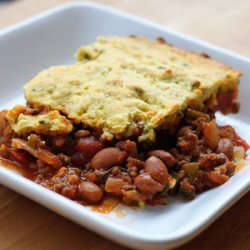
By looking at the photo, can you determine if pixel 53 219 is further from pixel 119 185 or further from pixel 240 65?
pixel 240 65

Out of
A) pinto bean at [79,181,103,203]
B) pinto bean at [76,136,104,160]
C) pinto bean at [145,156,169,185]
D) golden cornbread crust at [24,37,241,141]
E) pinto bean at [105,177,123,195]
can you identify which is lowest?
pinto bean at [79,181,103,203]

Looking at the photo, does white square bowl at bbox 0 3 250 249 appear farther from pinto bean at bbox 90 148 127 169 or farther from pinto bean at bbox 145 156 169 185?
pinto bean at bbox 90 148 127 169

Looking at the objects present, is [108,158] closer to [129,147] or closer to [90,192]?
[129,147]

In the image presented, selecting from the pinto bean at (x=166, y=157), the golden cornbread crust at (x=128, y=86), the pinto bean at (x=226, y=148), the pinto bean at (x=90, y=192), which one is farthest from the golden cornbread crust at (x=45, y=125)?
the pinto bean at (x=226, y=148)

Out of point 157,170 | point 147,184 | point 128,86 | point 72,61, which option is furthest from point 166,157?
point 72,61

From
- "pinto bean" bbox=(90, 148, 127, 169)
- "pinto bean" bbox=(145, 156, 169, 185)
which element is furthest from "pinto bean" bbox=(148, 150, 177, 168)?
"pinto bean" bbox=(90, 148, 127, 169)

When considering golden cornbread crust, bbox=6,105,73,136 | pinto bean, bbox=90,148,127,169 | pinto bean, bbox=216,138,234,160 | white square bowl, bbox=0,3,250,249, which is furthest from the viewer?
pinto bean, bbox=216,138,234,160

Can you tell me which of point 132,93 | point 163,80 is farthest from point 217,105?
point 132,93
